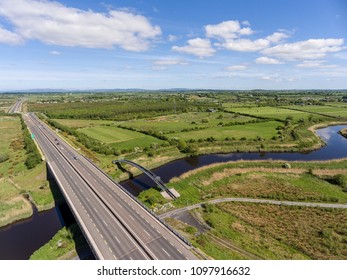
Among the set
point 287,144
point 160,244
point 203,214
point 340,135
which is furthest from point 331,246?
point 340,135

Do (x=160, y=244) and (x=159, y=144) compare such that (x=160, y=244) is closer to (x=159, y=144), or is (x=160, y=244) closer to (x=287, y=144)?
(x=159, y=144)

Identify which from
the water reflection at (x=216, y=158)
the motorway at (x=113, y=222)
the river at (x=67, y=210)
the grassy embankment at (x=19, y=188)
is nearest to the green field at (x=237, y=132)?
the water reflection at (x=216, y=158)

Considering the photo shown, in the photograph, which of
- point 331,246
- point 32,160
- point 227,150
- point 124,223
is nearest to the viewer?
point 331,246

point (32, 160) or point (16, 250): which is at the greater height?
point (32, 160)

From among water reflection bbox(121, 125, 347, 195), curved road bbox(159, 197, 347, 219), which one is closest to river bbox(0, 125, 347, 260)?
water reflection bbox(121, 125, 347, 195)

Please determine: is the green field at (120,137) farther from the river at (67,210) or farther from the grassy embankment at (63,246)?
the grassy embankment at (63,246)
